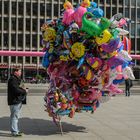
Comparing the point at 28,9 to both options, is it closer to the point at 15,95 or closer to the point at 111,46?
the point at 111,46

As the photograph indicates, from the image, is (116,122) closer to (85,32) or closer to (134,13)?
(85,32)

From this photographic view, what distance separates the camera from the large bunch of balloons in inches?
469

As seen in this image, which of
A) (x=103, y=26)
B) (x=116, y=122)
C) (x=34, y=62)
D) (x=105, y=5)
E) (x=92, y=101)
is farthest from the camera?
(x=105, y=5)

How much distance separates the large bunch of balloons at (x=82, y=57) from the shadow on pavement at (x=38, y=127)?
28.2 inches

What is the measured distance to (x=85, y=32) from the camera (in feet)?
39.4

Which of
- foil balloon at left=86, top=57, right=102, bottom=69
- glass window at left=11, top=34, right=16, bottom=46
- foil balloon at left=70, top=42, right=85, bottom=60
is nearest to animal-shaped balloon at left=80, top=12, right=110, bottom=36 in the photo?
foil balloon at left=70, top=42, right=85, bottom=60

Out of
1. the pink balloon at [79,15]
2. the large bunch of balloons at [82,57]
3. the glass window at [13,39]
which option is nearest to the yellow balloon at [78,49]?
the large bunch of balloons at [82,57]

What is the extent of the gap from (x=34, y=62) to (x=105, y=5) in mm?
22120

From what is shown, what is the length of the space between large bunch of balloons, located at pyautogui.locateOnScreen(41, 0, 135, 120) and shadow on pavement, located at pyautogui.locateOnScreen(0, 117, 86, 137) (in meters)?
0.72

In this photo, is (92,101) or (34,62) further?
(34,62)

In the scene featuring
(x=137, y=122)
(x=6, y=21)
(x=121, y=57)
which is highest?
(x=6, y=21)

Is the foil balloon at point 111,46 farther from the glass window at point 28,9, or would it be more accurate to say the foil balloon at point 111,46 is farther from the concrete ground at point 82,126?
the glass window at point 28,9

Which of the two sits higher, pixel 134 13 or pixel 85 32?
pixel 134 13

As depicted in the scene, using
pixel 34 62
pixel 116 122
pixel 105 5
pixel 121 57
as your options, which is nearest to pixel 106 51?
pixel 121 57
